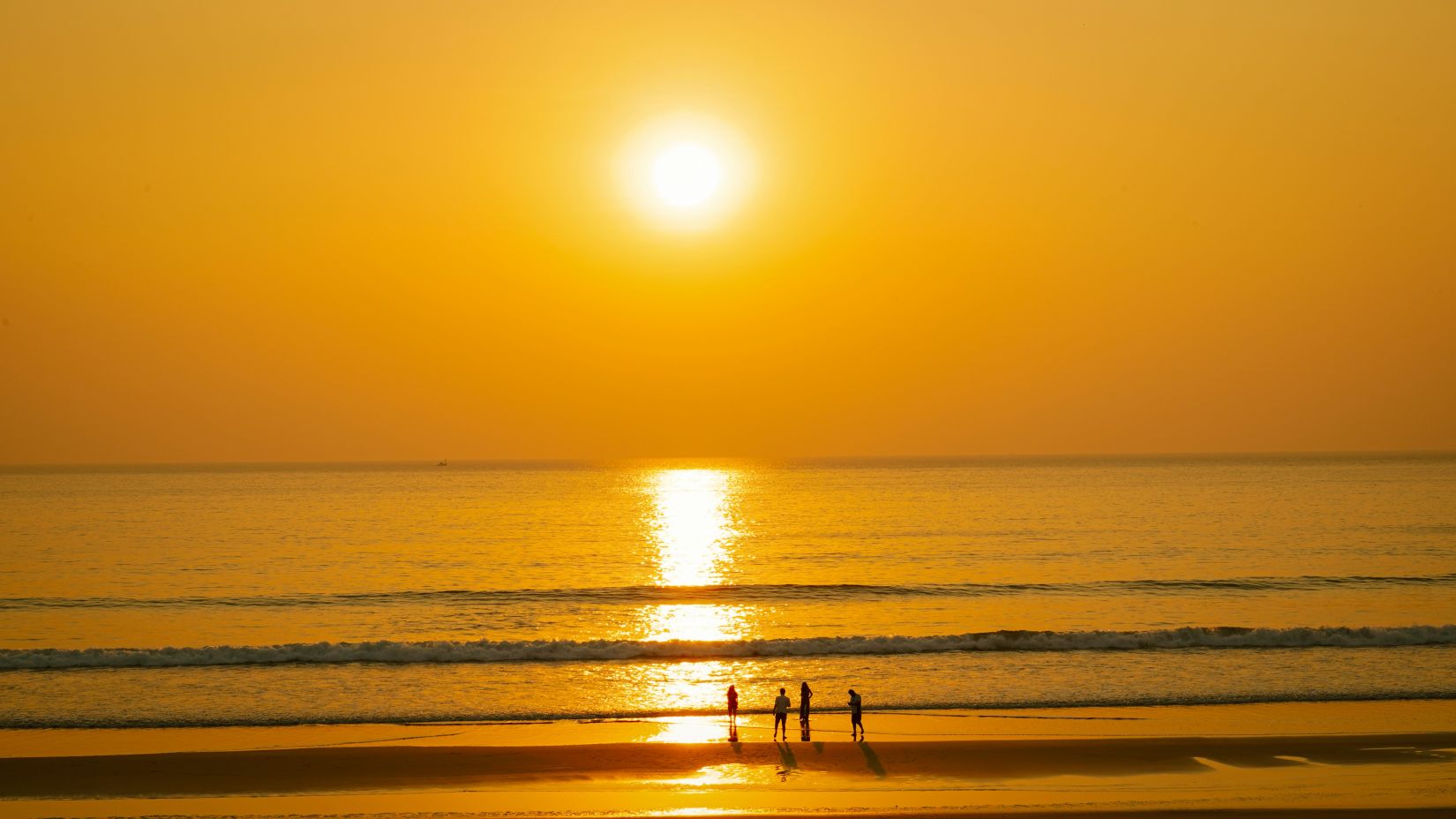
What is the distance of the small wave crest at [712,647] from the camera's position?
40.8 metres

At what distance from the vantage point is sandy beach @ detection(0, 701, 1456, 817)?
23484mm

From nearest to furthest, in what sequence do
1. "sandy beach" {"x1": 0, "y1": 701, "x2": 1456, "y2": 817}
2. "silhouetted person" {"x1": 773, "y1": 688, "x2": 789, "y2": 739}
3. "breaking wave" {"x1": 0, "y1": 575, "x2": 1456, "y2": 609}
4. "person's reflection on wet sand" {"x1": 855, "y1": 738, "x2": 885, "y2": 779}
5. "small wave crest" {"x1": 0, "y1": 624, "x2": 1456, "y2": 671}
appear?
"sandy beach" {"x1": 0, "y1": 701, "x2": 1456, "y2": 817}
"person's reflection on wet sand" {"x1": 855, "y1": 738, "x2": 885, "y2": 779}
"silhouetted person" {"x1": 773, "y1": 688, "x2": 789, "y2": 739}
"small wave crest" {"x1": 0, "y1": 624, "x2": 1456, "y2": 671}
"breaking wave" {"x1": 0, "y1": 575, "x2": 1456, "y2": 609}

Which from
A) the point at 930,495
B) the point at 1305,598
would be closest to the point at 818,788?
the point at 1305,598

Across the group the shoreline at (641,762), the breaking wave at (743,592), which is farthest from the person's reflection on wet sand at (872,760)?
the breaking wave at (743,592)

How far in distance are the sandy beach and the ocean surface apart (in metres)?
2.51

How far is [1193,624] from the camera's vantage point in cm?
4816

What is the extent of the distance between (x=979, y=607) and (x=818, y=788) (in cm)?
3098

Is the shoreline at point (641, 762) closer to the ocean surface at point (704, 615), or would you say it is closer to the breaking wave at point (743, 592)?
the ocean surface at point (704, 615)

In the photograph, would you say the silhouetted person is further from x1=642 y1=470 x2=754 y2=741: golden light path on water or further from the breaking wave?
the breaking wave

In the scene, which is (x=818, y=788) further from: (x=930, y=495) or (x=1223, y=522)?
(x=930, y=495)

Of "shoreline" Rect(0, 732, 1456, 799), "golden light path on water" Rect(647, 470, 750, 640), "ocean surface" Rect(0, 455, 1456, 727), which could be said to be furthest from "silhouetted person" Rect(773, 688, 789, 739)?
"golden light path on water" Rect(647, 470, 750, 640)

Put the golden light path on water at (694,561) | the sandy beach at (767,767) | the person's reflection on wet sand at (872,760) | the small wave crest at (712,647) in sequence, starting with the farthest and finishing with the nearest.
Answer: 1. the golden light path on water at (694,561)
2. the small wave crest at (712,647)
3. the person's reflection on wet sand at (872,760)
4. the sandy beach at (767,767)

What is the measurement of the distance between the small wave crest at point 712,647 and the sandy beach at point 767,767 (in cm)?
1048

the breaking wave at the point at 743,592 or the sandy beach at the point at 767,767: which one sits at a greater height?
the breaking wave at the point at 743,592
